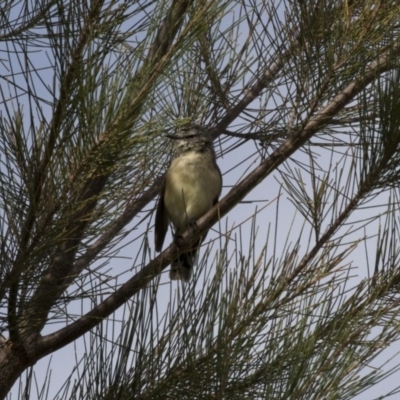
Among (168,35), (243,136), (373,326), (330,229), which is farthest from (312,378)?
(243,136)

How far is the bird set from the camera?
4.07 m

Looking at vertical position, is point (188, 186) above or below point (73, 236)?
above

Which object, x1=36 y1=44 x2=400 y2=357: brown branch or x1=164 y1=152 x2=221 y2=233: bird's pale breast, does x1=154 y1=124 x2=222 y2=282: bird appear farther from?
x1=36 y1=44 x2=400 y2=357: brown branch

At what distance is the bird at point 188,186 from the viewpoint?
13.4 ft

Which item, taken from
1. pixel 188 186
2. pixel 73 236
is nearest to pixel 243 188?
pixel 73 236

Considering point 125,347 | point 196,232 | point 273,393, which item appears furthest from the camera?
point 196,232

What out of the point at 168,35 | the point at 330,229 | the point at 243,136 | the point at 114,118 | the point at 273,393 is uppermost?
the point at 243,136

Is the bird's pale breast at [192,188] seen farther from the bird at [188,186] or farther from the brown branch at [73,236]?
the brown branch at [73,236]

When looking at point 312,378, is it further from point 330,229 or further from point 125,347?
point 330,229

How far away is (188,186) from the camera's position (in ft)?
13.8

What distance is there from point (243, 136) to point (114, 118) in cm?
136

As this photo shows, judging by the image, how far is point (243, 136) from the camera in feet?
11.1

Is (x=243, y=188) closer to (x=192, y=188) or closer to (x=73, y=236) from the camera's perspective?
(x=73, y=236)

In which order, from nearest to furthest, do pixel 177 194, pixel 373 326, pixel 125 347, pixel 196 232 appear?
pixel 125 347
pixel 373 326
pixel 196 232
pixel 177 194
